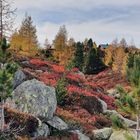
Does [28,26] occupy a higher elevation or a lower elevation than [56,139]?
higher

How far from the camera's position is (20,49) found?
91.4 m

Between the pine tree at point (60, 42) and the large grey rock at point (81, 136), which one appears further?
the pine tree at point (60, 42)

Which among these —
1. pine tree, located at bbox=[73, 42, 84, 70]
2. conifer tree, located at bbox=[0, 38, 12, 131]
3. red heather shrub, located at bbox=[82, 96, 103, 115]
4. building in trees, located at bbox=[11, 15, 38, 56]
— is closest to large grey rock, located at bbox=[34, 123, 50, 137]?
conifer tree, located at bbox=[0, 38, 12, 131]

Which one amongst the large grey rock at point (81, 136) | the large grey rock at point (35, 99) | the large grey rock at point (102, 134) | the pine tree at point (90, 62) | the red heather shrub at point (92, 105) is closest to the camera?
the large grey rock at point (35, 99)

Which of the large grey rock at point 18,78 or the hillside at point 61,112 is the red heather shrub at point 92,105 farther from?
the large grey rock at point 18,78

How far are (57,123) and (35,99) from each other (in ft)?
7.48

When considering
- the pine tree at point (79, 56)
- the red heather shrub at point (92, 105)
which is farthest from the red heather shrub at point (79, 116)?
the pine tree at point (79, 56)

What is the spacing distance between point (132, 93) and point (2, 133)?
29.6ft

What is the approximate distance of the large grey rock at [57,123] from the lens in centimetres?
2755

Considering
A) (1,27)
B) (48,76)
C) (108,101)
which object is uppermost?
(1,27)

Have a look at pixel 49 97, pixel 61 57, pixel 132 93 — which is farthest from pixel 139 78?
pixel 61 57

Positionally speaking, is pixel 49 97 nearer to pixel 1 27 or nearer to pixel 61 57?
pixel 1 27

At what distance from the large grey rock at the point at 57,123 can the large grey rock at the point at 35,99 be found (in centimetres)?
40

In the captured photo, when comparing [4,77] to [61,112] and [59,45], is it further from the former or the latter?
[59,45]
